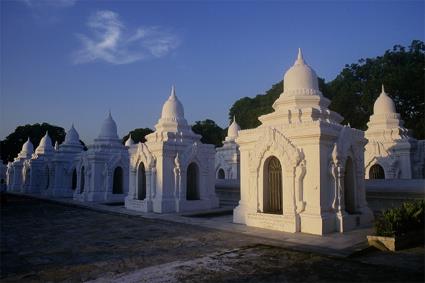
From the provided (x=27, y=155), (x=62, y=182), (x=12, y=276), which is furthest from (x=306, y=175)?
(x=27, y=155)

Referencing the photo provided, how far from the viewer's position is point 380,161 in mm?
22906

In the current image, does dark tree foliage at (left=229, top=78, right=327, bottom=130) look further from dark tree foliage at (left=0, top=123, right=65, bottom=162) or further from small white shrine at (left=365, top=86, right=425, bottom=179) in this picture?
dark tree foliage at (left=0, top=123, right=65, bottom=162)

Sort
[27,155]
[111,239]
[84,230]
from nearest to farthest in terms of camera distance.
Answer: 1. [111,239]
2. [84,230]
3. [27,155]

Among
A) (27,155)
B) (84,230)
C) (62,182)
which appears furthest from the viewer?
(27,155)

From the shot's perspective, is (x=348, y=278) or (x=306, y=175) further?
(x=306, y=175)

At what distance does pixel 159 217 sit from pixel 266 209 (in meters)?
5.17

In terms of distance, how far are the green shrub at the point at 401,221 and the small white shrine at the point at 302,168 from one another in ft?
6.96

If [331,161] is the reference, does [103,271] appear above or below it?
below

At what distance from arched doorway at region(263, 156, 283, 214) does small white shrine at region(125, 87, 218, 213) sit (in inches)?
253

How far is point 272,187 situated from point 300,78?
178 inches

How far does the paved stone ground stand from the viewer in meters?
7.02

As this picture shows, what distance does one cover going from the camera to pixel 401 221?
963 centimetres

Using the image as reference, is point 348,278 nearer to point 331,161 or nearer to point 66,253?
point 331,161

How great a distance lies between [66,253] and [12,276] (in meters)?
2.06
